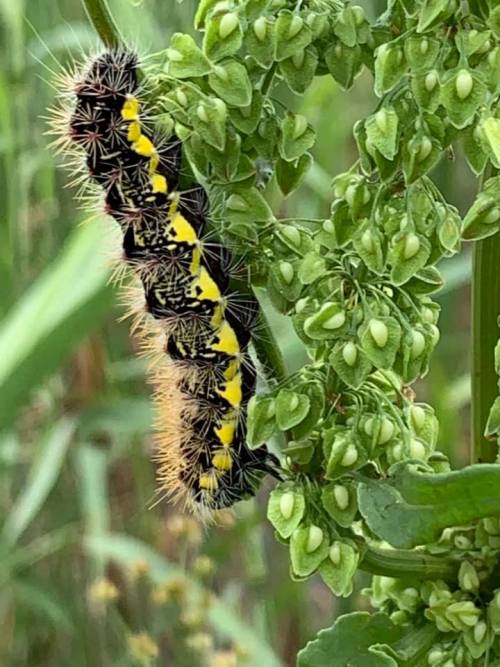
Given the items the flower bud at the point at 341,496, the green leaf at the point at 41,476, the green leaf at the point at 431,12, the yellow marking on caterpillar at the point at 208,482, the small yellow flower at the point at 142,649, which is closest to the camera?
the green leaf at the point at 431,12

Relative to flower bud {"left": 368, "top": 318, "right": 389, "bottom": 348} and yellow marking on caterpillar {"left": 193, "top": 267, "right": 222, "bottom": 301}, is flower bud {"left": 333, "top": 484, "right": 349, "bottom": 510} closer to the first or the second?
flower bud {"left": 368, "top": 318, "right": 389, "bottom": 348}

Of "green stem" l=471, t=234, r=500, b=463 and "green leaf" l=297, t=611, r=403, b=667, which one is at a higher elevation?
"green stem" l=471, t=234, r=500, b=463

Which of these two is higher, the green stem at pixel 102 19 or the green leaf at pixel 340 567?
the green stem at pixel 102 19

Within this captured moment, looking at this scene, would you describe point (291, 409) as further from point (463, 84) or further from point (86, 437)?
point (86, 437)

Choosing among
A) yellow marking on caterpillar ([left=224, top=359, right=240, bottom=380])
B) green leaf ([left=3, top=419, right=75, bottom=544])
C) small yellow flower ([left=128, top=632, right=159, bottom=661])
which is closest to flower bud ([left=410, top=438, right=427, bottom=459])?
yellow marking on caterpillar ([left=224, top=359, right=240, bottom=380])

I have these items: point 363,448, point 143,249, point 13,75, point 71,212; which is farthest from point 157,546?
point 363,448

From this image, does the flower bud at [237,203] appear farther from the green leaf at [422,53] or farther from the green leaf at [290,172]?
the green leaf at [422,53]

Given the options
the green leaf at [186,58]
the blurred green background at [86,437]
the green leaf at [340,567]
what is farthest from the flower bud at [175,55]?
the blurred green background at [86,437]
